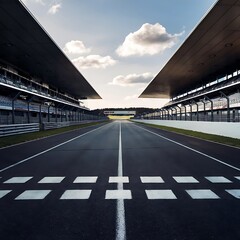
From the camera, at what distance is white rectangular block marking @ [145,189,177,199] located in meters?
4.80

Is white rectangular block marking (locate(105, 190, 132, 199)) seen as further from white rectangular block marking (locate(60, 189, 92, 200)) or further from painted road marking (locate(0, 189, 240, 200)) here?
white rectangular block marking (locate(60, 189, 92, 200))

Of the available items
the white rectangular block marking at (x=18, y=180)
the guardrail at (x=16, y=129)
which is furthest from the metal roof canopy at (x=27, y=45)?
the white rectangular block marking at (x=18, y=180)

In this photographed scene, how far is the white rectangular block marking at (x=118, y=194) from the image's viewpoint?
483 cm

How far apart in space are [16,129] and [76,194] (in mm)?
18582

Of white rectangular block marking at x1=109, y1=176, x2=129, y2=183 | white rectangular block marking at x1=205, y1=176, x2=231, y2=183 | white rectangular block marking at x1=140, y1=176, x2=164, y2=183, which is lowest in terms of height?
white rectangular block marking at x1=205, y1=176, x2=231, y2=183

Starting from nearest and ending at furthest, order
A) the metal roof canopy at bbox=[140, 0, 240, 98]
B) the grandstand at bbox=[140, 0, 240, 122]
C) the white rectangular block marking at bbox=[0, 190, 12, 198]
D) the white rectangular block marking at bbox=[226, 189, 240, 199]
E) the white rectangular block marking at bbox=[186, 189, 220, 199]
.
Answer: the white rectangular block marking at bbox=[186, 189, 220, 199]
the white rectangular block marking at bbox=[226, 189, 240, 199]
the white rectangular block marking at bbox=[0, 190, 12, 198]
the metal roof canopy at bbox=[140, 0, 240, 98]
the grandstand at bbox=[140, 0, 240, 122]

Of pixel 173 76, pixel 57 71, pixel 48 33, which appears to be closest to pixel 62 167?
pixel 48 33

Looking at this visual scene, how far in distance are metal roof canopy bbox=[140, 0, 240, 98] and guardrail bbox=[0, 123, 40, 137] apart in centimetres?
1807

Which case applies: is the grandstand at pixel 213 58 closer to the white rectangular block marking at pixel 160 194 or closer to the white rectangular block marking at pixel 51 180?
the white rectangular block marking at pixel 160 194

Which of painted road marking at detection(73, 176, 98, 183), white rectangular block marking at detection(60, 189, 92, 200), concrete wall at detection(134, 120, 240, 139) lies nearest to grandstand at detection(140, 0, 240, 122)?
concrete wall at detection(134, 120, 240, 139)

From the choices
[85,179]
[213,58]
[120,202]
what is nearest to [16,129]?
[85,179]

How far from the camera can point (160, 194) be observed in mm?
4992

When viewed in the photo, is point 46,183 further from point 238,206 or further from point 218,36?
point 218,36

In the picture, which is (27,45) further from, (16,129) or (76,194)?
(76,194)
